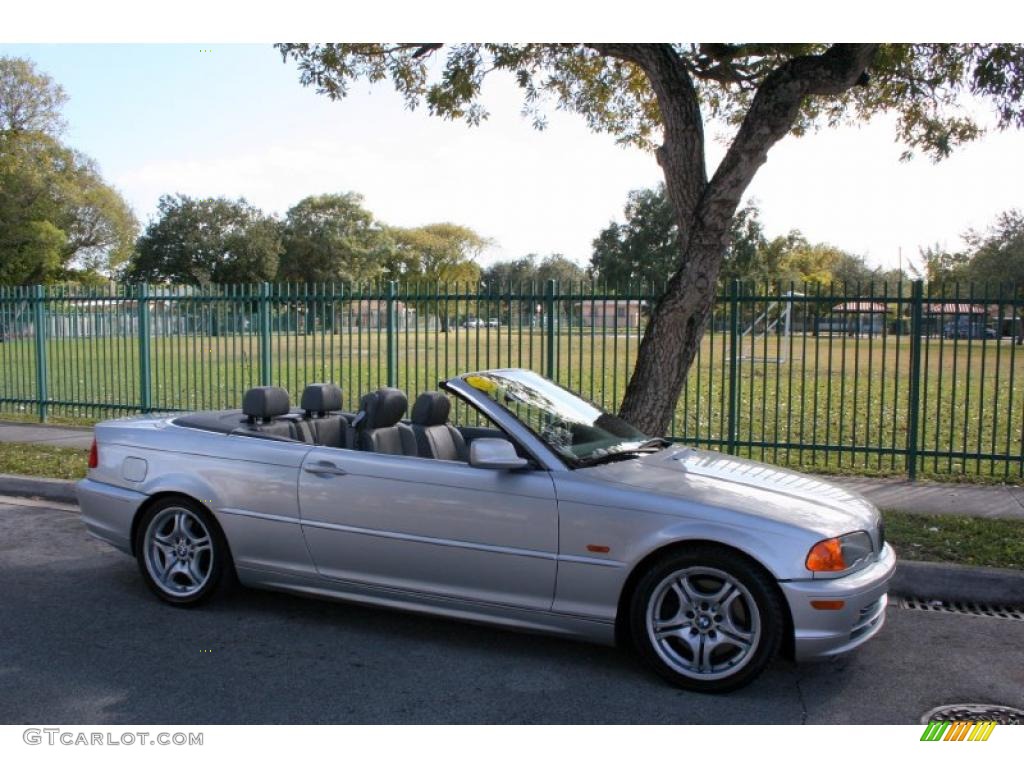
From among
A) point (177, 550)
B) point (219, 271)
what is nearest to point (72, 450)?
point (177, 550)

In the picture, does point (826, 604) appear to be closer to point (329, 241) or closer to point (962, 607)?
point (962, 607)

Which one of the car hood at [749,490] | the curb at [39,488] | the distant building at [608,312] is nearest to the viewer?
the car hood at [749,490]

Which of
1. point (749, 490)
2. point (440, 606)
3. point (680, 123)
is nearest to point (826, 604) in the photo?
point (749, 490)

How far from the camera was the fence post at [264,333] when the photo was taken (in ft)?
37.1

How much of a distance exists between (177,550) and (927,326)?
725cm

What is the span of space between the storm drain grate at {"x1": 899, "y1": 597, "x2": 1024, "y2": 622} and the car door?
271cm

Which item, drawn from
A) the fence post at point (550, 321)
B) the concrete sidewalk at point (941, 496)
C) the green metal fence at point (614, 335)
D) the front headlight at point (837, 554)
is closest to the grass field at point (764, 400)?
the green metal fence at point (614, 335)

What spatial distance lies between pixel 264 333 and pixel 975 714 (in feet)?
30.6

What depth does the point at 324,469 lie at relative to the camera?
4.81 meters

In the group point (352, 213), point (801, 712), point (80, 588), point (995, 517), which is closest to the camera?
point (801, 712)

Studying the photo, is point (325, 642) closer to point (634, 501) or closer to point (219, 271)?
point (634, 501)

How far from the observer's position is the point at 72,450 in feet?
34.5

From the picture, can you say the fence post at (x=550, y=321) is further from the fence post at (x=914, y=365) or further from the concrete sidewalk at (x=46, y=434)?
the concrete sidewalk at (x=46, y=434)
